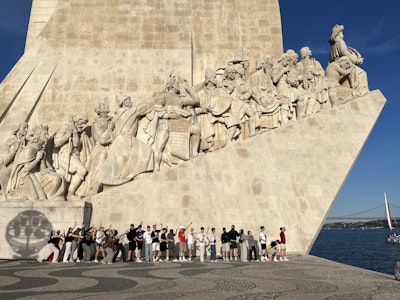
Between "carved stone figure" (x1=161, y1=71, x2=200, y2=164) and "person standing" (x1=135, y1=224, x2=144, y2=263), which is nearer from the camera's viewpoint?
"person standing" (x1=135, y1=224, x2=144, y2=263)

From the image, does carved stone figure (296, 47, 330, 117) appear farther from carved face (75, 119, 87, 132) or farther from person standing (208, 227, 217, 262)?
carved face (75, 119, 87, 132)

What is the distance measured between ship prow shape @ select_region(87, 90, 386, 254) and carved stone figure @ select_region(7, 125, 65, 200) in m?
1.11

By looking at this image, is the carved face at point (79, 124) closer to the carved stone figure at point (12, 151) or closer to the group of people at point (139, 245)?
the carved stone figure at point (12, 151)

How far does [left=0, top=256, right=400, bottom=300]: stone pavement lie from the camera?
3.98 metres

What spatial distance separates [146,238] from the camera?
7754 mm

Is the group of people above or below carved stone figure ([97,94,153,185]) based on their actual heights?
below

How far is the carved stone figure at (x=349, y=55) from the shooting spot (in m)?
12.2

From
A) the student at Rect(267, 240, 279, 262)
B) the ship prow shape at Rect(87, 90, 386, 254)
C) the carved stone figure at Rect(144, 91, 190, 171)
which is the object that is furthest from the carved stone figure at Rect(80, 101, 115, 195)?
the student at Rect(267, 240, 279, 262)

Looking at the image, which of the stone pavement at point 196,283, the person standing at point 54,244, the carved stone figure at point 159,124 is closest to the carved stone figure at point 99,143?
the carved stone figure at point 159,124

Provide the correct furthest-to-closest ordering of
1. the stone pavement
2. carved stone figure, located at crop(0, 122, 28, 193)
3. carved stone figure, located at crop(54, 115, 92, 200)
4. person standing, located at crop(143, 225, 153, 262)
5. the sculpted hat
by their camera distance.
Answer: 1. the sculpted hat
2. carved stone figure, located at crop(54, 115, 92, 200)
3. carved stone figure, located at crop(0, 122, 28, 193)
4. person standing, located at crop(143, 225, 153, 262)
5. the stone pavement

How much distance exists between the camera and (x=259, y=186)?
377 inches

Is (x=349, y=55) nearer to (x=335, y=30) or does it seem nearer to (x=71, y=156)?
(x=335, y=30)

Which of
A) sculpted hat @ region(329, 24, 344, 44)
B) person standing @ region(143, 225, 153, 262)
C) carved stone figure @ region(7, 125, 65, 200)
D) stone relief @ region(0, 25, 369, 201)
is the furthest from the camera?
sculpted hat @ region(329, 24, 344, 44)

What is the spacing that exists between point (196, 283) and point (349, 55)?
413 inches
